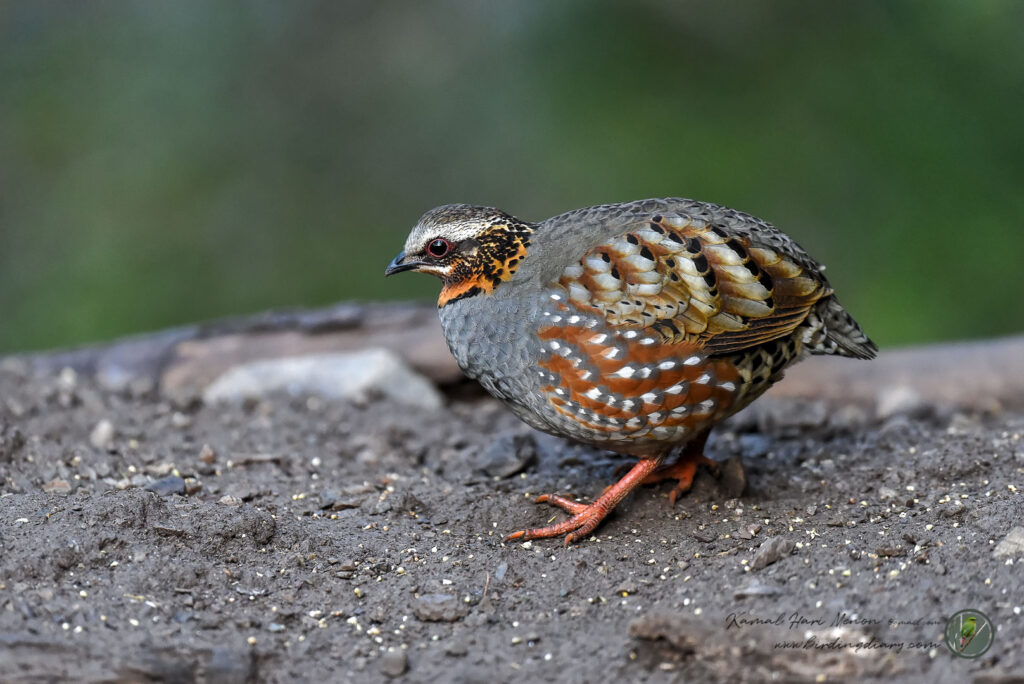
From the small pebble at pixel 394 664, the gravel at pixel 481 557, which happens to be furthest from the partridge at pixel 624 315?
the small pebble at pixel 394 664

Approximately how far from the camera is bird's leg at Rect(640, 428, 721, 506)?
496 cm

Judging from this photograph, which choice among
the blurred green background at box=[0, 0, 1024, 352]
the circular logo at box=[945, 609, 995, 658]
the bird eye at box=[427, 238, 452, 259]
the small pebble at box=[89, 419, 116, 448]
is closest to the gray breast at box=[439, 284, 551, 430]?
the bird eye at box=[427, 238, 452, 259]

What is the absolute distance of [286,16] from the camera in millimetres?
10844

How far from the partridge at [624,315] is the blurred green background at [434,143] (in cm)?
506

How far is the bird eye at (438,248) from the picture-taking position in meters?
4.76

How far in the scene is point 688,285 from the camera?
14.7 feet

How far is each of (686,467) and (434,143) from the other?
6.80 m

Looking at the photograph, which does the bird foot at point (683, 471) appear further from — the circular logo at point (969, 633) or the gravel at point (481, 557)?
the circular logo at point (969, 633)

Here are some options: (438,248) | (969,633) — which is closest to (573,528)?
(438,248)

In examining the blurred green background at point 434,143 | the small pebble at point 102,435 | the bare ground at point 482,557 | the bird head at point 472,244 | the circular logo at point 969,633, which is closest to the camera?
the circular logo at point 969,633

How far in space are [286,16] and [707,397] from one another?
796 centimetres

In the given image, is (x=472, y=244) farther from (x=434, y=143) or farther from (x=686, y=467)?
(x=434, y=143)

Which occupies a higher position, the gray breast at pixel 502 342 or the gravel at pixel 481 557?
the gray breast at pixel 502 342

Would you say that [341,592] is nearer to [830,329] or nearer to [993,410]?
[830,329]
